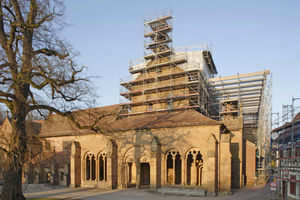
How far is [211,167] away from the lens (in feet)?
60.1

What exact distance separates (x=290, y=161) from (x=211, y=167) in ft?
20.0

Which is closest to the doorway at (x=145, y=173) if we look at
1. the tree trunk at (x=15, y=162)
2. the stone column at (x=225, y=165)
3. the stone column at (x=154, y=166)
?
the stone column at (x=154, y=166)

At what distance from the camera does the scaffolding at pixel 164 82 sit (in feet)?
95.1

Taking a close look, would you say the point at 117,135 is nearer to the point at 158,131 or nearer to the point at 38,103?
the point at 158,131

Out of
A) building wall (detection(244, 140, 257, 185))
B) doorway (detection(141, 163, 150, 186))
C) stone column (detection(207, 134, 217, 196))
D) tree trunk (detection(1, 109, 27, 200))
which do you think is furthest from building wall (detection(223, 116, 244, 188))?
tree trunk (detection(1, 109, 27, 200))

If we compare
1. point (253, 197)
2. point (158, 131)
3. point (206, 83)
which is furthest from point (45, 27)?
point (206, 83)

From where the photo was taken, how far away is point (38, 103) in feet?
40.7

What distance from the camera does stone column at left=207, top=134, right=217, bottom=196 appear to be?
18.2 m

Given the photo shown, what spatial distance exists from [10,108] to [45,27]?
16.5 feet

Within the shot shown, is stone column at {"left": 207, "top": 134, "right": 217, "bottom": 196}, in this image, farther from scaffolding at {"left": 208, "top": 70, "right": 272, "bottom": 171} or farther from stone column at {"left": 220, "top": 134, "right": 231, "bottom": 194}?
scaffolding at {"left": 208, "top": 70, "right": 272, "bottom": 171}

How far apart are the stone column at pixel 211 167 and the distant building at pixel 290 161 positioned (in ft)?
17.8

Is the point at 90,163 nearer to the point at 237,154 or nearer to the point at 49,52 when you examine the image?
the point at 49,52

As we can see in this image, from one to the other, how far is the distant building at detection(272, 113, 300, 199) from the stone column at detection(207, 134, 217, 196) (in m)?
5.44

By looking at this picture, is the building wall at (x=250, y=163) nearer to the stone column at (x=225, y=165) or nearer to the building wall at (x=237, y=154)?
the building wall at (x=237, y=154)
